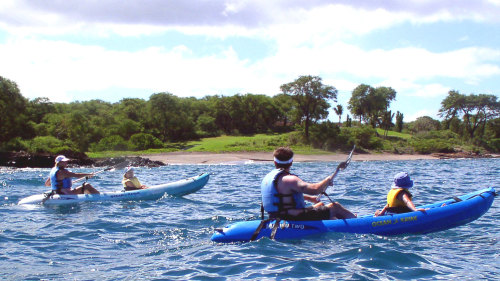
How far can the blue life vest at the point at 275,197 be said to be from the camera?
6.64 metres

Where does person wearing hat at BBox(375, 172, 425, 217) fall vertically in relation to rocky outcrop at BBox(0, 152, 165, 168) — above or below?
above

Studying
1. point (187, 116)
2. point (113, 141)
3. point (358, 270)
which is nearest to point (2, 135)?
point (113, 141)

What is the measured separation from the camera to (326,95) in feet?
165

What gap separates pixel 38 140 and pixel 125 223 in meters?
30.8

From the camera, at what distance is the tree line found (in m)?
38.6

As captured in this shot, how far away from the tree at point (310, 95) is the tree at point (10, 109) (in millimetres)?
26125

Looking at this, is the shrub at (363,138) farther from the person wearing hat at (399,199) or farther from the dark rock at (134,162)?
the person wearing hat at (399,199)

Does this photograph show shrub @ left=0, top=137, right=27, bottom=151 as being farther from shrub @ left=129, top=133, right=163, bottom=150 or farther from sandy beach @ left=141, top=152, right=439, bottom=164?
shrub @ left=129, top=133, right=163, bottom=150

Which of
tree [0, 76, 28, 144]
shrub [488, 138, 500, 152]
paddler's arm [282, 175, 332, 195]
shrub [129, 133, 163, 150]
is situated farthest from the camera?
shrub [488, 138, 500, 152]

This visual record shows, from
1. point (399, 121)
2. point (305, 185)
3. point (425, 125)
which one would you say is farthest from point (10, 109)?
point (425, 125)

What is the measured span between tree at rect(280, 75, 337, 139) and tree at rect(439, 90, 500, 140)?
22644 millimetres

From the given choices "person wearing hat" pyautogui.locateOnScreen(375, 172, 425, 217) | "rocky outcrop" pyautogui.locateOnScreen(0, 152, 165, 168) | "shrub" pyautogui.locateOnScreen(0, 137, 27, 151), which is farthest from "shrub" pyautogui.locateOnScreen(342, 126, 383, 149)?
"person wearing hat" pyautogui.locateOnScreen(375, 172, 425, 217)

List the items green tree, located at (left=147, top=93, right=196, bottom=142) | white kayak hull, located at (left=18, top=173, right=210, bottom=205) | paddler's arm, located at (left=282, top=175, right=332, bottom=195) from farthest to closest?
green tree, located at (left=147, top=93, right=196, bottom=142) → white kayak hull, located at (left=18, top=173, right=210, bottom=205) → paddler's arm, located at (left=282, top=175, right=332, bottom=195)

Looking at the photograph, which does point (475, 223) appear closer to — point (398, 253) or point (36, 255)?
point (398, 253)
